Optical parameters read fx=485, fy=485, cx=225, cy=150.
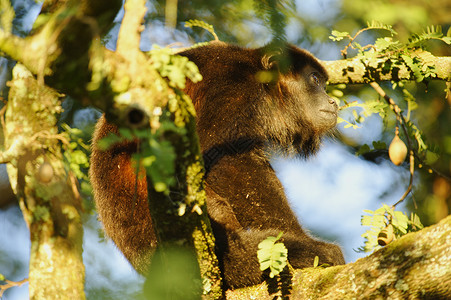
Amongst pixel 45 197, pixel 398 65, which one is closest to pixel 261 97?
pixel 398 65

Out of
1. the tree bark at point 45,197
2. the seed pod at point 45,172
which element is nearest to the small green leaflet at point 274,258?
the tree bark at point 45,197

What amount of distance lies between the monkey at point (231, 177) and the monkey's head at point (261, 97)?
12mm

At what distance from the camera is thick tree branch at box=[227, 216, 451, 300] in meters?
2.27

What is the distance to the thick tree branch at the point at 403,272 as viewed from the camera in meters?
2.27

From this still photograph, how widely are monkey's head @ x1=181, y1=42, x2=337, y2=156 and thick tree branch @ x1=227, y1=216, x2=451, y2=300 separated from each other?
5.25 feet

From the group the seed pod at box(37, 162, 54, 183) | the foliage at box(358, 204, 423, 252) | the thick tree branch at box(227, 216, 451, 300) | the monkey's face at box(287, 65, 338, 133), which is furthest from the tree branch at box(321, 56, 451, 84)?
the seed pod at box(37, 162, 54, 183)

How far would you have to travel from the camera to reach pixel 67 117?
17.6 ft

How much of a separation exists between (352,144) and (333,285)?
4233 millimetres

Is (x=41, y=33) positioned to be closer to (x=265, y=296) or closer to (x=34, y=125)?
(x=34, y=125)

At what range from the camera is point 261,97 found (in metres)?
4.89

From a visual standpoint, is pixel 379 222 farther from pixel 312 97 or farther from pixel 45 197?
pixel 312 97

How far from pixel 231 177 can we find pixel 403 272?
2.01m

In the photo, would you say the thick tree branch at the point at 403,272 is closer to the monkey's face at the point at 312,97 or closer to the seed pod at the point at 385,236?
the seed pod at the point at 385,236

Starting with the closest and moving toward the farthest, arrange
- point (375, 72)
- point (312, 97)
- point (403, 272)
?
point (403, 272), point (375, 72), point (312, 97)
